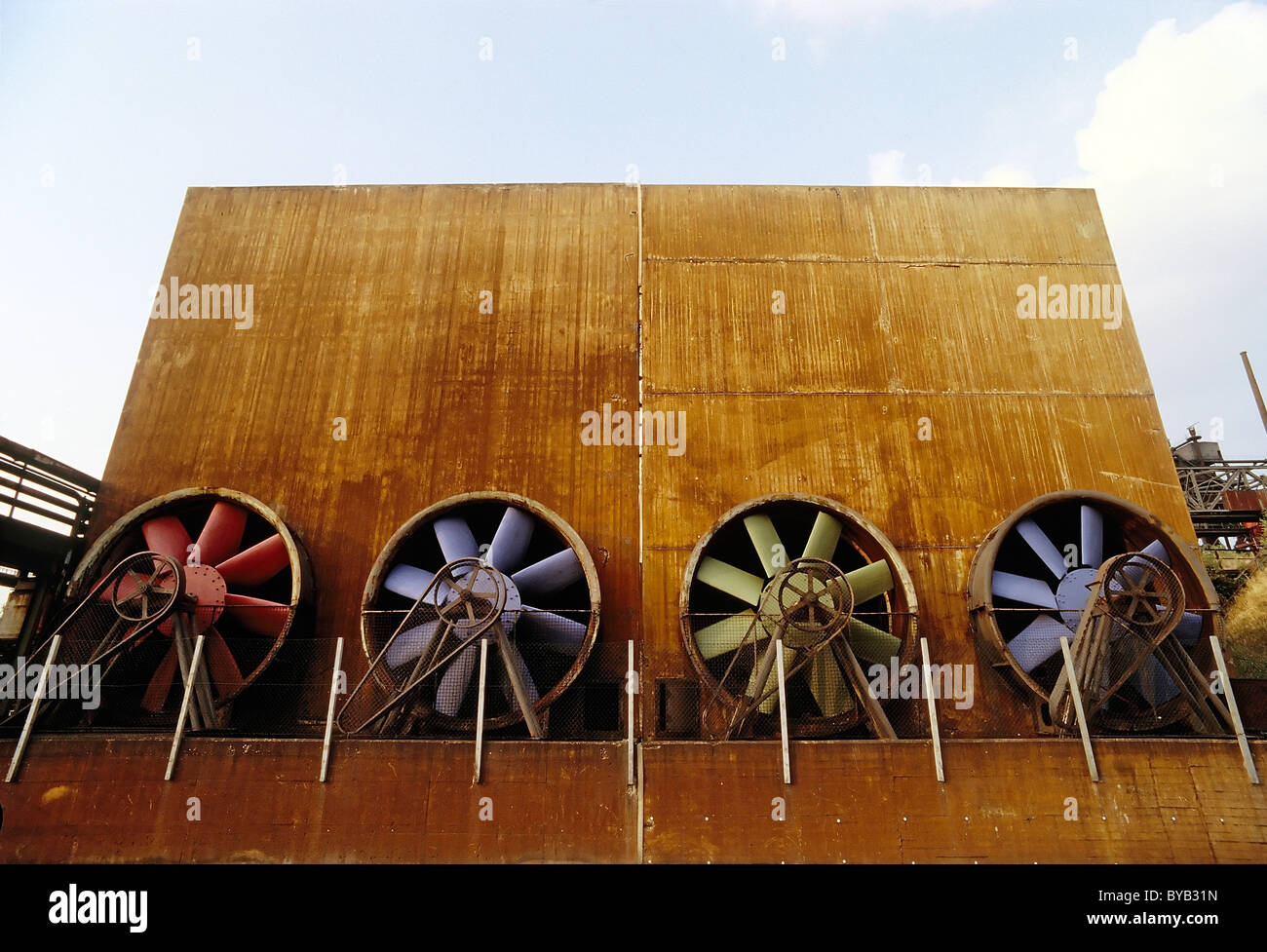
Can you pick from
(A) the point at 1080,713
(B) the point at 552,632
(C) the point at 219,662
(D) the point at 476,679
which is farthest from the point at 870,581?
(C) the point at 219,662

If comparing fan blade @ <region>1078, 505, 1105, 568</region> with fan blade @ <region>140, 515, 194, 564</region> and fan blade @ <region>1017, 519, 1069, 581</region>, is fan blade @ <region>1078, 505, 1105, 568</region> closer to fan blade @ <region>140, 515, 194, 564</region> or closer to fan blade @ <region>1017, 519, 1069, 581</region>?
fan blade @ <region>1017, 519, 1069, 581</region>

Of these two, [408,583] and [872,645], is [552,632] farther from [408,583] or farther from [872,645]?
[872,645]

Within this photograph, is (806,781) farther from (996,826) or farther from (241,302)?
(241,302)

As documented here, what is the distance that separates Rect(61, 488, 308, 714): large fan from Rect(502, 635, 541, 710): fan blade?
2.95 m

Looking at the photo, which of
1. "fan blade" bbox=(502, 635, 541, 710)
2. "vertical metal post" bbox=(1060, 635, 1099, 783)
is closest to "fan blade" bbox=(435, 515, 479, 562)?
"fan blade" bbox=(502, 635, 541, 710)

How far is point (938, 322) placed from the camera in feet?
42.0

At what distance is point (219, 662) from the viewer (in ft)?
31.8

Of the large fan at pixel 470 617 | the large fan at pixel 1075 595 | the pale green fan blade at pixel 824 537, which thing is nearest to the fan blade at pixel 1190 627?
the large fan at pixel 1075 595

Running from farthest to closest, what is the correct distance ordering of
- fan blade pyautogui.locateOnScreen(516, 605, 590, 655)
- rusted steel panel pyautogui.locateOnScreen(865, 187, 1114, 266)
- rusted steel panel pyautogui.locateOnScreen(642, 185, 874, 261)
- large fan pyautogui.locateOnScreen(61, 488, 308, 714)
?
rusted steel panel pyautogui.locateOnScreen(865, 187, 1114, 266)
rusted steel panel pyautogui.locateOnScreen(642, 185, 874, 261)
fan blade pyautogui.locateOnScreen(516, 605, 590, 655)
large fan pyautogui.locateOnScreen(61, 488, 308, 714)

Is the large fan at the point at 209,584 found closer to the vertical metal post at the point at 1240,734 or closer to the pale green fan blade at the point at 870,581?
the pale green fan blade at the point at 870,581

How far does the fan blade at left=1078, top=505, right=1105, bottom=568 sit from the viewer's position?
1044cm

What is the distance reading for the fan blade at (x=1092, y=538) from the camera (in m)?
10.4
